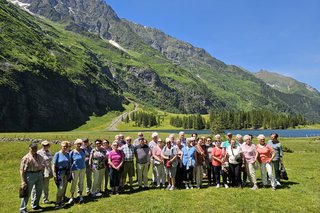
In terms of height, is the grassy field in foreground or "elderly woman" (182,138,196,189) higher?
"elderly woman" (182,138,196,189)

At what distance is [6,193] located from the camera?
1989 cm

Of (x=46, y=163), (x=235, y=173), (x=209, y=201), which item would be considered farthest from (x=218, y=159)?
(x=46, y=163)

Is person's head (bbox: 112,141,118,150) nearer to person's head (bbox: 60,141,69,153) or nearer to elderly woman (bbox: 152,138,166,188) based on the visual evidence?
elderly woman (bbox: 152,138,166,188)

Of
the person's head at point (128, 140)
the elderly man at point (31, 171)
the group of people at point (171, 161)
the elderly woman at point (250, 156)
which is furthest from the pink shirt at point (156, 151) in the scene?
the elderly man at point (31, 171)

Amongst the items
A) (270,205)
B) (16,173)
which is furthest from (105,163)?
(16,173)

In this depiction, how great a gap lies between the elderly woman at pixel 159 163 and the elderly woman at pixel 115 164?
240 cm

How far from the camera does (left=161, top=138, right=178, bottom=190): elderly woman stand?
60.0 ft

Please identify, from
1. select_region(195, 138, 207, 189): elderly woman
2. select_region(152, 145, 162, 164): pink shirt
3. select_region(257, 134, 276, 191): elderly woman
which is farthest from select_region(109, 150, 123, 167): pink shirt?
select_region(257, 134, 276, 191): elderly woman

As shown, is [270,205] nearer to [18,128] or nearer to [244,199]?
[244,199]

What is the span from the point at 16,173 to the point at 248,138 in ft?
74.5

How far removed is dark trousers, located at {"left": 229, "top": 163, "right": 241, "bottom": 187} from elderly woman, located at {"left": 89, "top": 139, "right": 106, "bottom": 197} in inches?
334

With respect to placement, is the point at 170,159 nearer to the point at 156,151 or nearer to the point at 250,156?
the point at 156,151

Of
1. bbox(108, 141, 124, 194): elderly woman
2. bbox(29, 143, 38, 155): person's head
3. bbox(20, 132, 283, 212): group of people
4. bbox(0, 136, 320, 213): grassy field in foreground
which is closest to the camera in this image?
bbox(0, 136, 320, 213): grassy field in foreground

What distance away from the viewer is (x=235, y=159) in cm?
1798
